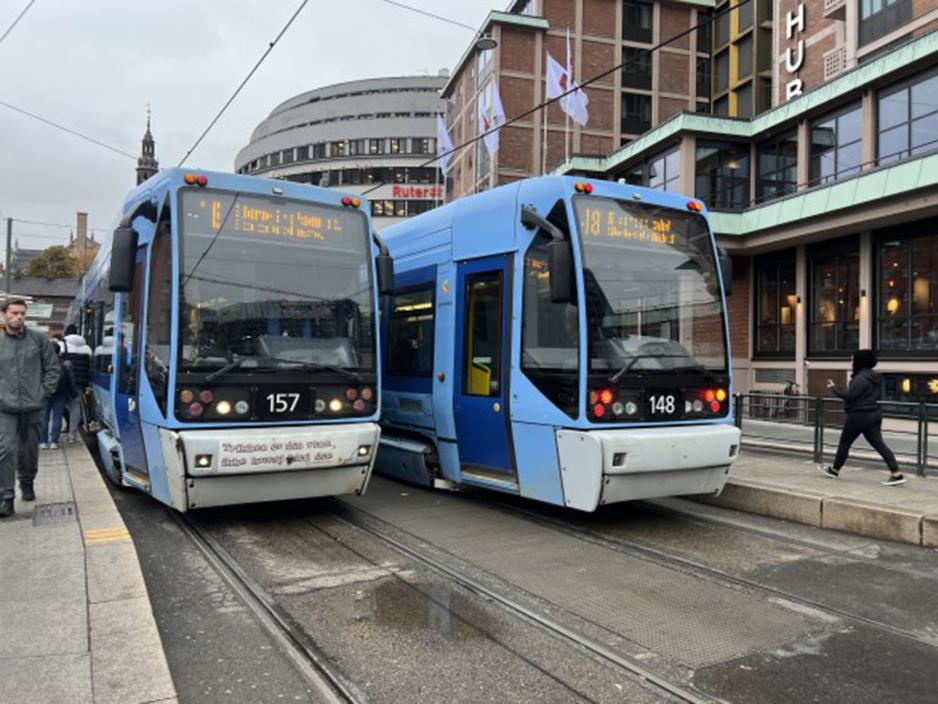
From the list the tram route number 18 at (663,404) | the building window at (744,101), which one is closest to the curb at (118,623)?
the tram route number 18 at (663,404)

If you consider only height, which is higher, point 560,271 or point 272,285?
point 560,271

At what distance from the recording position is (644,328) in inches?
266

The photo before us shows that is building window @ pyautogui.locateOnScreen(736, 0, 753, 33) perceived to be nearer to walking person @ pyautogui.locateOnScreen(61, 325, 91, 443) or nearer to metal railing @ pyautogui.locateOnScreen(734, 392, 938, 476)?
metal railing @ pyautogui.locateOnScreen(734, 392, 938, 476)

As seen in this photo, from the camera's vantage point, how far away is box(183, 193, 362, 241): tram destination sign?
6.44 meters

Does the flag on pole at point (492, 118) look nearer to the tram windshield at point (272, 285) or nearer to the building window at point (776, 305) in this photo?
the building window at point (776, 305)

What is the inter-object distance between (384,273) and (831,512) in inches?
199

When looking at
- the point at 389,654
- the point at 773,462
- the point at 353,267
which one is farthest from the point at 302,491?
the point at 773,462

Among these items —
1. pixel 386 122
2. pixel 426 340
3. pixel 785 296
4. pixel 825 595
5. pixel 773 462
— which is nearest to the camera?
pixel 825 595

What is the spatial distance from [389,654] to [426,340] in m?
4.99

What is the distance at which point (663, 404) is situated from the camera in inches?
266

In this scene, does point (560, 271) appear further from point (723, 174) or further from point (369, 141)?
point (369, 141)

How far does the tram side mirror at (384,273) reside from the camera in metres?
7.24

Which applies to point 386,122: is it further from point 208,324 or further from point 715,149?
point 208,324

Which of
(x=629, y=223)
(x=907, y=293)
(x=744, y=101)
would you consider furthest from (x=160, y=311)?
(x=744, y=101)
